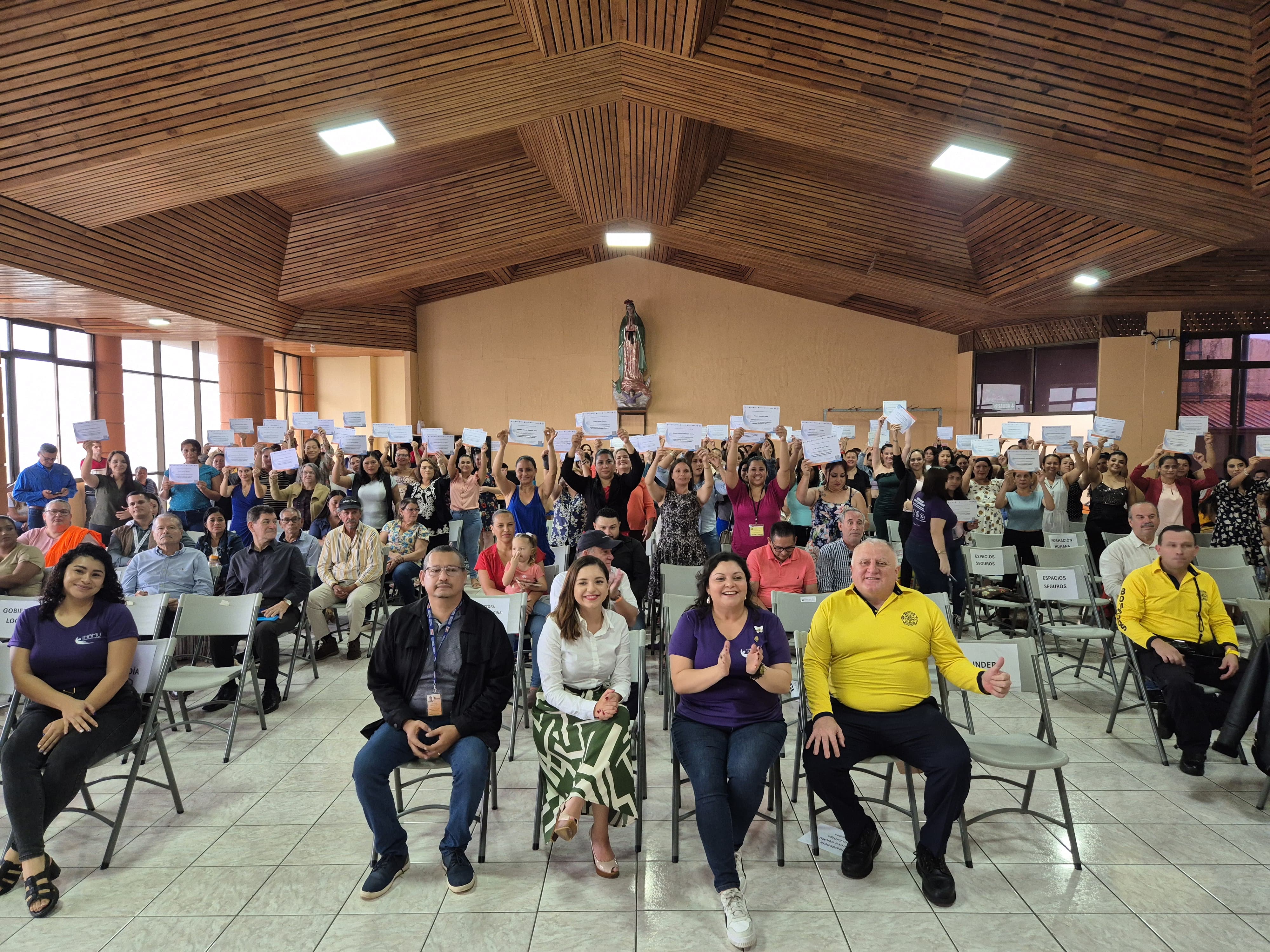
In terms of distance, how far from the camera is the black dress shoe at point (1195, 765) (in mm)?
4004

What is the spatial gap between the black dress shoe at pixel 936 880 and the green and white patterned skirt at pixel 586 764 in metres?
1.16

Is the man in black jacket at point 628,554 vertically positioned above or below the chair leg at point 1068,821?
above

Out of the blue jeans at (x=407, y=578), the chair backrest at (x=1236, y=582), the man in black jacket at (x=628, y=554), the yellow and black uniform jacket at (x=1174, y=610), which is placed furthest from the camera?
the blue jeans at (x=407, y=578)

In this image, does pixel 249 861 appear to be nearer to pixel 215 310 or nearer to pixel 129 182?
pixel 129 182

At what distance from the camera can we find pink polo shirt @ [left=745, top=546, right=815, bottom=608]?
16.2 ft

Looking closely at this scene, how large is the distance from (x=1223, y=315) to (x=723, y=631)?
1201 centimetres

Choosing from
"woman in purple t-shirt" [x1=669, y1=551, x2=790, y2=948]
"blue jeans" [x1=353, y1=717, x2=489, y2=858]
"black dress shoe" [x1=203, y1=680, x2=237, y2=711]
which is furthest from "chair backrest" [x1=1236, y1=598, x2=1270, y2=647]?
"black dress shoe" [x1=203, y1=680, x2=237, y2=711]

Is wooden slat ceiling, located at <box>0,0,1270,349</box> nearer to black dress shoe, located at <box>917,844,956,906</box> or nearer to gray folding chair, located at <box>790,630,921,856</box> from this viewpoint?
gray folding chair, located at <box>790,630,921,856</box>

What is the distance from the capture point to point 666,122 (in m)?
8.23

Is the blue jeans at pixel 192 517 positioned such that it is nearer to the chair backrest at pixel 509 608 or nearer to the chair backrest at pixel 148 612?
the chair backrest at pixel 148 612

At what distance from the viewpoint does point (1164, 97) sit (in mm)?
5469

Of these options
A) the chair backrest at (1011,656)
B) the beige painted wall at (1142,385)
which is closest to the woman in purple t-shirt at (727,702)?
the chair backrest at (1011,656)

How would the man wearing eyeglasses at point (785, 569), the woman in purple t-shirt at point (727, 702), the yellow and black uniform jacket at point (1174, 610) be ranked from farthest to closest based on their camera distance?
the man wearing eyeglasses at point (785, 569) < the yellow and black uniform jacket at point (1174, 610) < the woman in purple t-shirt at point (727, 702)

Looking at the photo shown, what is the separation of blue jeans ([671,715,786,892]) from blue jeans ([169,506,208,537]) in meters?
6.31
